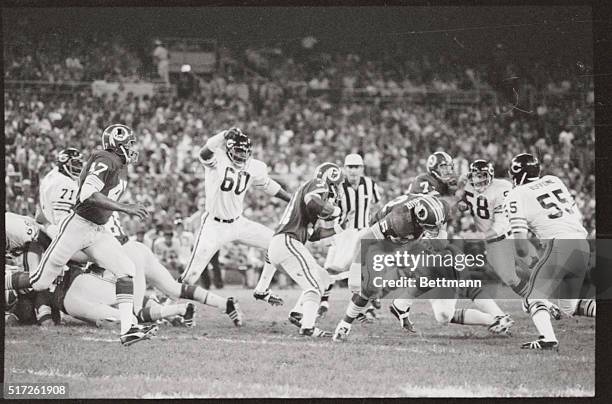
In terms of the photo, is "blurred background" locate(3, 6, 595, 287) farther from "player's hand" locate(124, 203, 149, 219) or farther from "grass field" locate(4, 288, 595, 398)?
"grass field" locate(4, 288, 595, 398)

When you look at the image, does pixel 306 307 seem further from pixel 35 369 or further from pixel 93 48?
pixel 93 48

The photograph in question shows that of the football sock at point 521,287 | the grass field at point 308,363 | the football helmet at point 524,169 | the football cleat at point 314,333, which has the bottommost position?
the grass field at point 308,363

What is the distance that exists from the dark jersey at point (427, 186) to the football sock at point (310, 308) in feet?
3.35

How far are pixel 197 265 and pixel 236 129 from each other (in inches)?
40.6

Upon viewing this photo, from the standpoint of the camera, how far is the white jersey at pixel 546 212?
6887mm

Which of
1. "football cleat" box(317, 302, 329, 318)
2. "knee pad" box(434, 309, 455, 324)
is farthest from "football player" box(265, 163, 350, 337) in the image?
"knee pad" box(434, 309, 455, 324)

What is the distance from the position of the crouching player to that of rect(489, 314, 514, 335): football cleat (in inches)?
46.7

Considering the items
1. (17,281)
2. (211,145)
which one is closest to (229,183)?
(211,145)

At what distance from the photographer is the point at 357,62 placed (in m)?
7.04

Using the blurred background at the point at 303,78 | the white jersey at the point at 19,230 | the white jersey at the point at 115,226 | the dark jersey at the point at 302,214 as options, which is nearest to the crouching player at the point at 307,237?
the dark jersey at the point at 302,214

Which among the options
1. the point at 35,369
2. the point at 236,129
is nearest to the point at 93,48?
the point at 236,129

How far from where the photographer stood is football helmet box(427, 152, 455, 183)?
23.6 ft

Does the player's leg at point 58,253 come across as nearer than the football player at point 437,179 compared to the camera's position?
Yes

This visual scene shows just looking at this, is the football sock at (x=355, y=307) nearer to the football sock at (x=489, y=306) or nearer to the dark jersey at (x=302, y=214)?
the dark jersey at (x=302, y=214)
